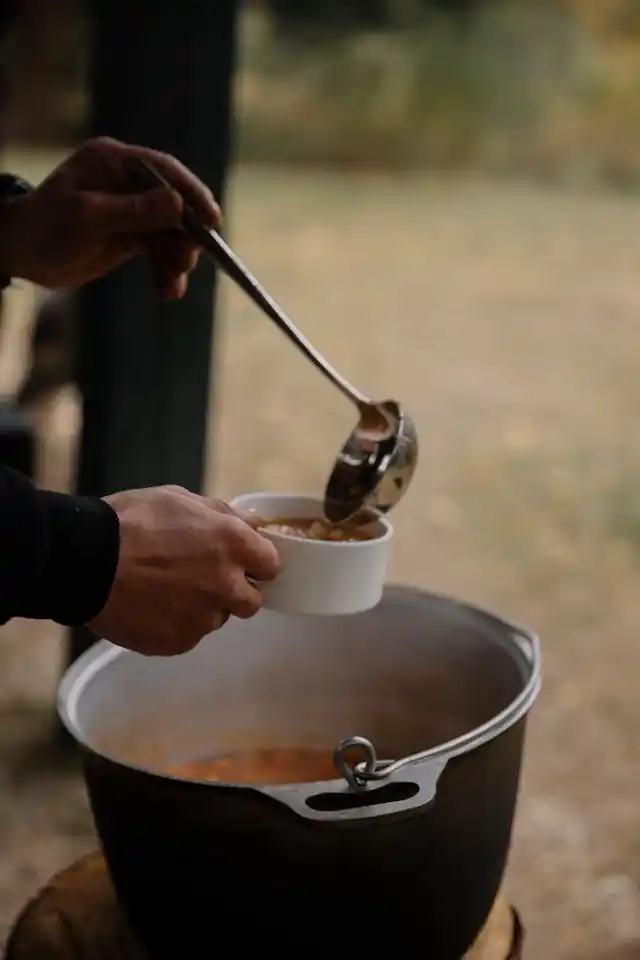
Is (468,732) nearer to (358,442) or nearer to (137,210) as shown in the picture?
(358,442)

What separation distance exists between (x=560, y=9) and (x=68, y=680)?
178 cm

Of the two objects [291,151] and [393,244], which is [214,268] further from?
[393,244]

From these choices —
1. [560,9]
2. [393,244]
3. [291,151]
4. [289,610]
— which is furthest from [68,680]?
[393,244]

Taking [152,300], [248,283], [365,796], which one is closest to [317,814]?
[365,796]

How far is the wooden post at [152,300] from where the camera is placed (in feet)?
3.79

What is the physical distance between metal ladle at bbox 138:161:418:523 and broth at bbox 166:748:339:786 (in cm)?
21

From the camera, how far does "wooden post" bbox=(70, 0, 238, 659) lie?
1155 mm

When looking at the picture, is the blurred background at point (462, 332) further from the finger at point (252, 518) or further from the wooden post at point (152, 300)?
the finger at point (252, 518)

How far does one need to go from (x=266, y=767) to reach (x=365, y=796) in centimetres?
25

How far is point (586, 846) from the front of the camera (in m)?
1.22

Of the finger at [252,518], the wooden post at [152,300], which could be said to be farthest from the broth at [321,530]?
the wooden post at [152,300]

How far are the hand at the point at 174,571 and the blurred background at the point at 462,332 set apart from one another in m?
0.57

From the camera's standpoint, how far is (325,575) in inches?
28.7

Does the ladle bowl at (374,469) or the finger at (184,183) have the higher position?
the finger at (184,183)
